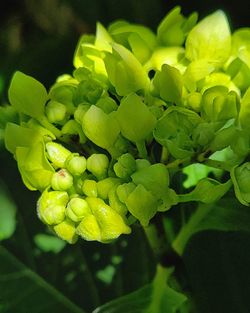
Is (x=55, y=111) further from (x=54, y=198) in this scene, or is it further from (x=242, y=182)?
(x=242, y=182)

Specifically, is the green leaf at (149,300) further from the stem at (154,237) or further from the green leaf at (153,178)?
the green leaf at (153,178)

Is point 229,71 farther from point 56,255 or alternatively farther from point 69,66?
point 69,66

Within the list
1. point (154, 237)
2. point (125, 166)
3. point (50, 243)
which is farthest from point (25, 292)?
point (125, 166)

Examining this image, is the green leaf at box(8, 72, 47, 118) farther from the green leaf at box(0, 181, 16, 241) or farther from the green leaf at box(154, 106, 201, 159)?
the green leaf at box(0, 181, 16, 241)

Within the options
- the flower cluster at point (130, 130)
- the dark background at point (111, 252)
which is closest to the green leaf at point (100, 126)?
the flower cluster at point (130, 130)

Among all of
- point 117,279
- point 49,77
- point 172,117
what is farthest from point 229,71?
point 49,77

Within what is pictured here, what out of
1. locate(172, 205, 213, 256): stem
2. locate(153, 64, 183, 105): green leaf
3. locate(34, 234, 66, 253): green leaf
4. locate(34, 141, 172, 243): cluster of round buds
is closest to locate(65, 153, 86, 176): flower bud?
locate(34, 141, 172, 243): cluster of round buds
